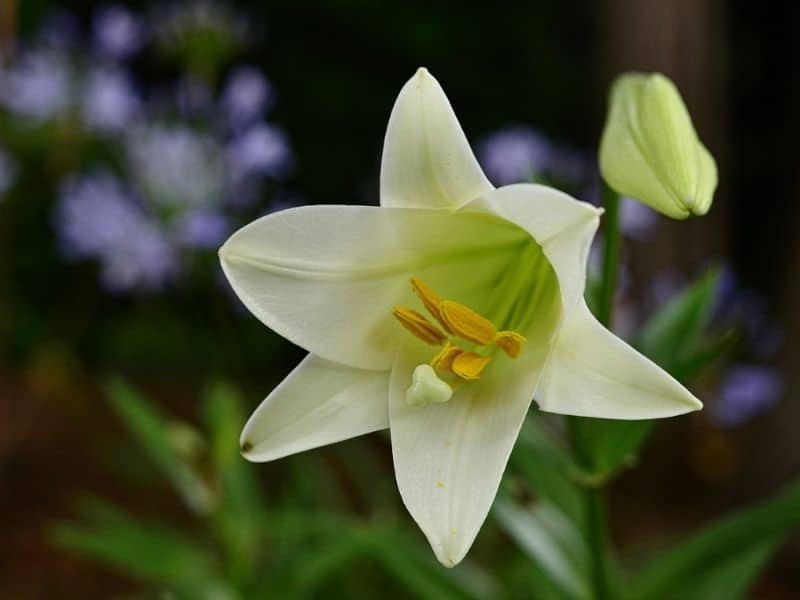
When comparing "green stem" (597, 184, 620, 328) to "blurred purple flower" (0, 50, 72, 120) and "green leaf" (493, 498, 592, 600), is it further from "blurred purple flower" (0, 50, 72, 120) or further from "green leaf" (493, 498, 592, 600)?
"blurred purple flower" (0, 50, 72, 120)

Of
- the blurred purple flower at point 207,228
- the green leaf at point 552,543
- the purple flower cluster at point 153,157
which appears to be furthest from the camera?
the purple flower cluster at point 153,157

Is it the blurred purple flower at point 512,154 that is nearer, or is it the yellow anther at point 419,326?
the yellow anther at point 419,326

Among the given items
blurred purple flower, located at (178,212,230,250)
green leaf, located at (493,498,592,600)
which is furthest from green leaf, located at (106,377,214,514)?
green leaf, located at (493,498,592,600)

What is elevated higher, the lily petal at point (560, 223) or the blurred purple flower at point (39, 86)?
the lily petal at point (560, 223)

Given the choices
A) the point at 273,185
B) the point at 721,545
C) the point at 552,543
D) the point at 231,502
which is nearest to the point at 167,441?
the point at 231,502

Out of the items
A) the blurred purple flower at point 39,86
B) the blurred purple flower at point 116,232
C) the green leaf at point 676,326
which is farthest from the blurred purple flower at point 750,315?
the blurred purple flower at point 39,86

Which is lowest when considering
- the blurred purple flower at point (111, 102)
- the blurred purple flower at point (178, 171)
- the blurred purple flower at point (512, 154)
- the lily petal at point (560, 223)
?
the blurred purple flower at point (178, 171)

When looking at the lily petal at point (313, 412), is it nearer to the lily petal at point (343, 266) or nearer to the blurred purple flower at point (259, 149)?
the lily petal at point (343, 266)
